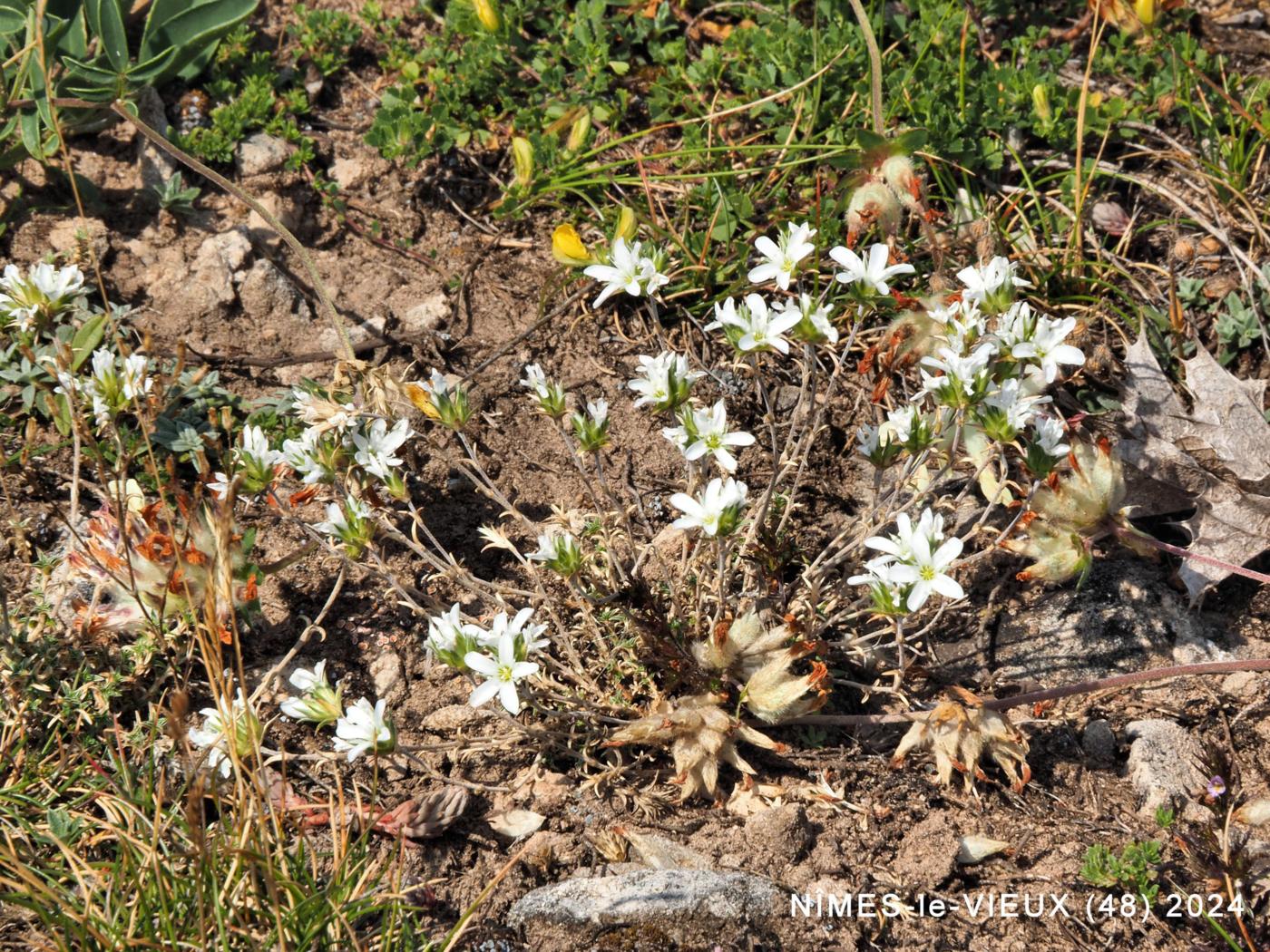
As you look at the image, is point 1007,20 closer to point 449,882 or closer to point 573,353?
point 573,353

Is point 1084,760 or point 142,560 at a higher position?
point 142,560

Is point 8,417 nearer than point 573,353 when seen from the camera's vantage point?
Yes

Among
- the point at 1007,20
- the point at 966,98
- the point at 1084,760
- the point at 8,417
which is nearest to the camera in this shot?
the point at 1084,760

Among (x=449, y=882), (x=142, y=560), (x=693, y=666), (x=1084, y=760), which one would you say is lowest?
(x=1084, y=760)

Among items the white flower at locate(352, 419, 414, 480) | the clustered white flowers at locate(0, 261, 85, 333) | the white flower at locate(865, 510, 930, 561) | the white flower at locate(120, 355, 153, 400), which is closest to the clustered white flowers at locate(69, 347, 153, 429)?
the white flower at locate(120, 355, 153, 400)

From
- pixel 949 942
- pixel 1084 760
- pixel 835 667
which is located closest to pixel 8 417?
pixel 835 667

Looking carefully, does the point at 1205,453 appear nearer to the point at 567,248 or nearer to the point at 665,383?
the point at 665,383
